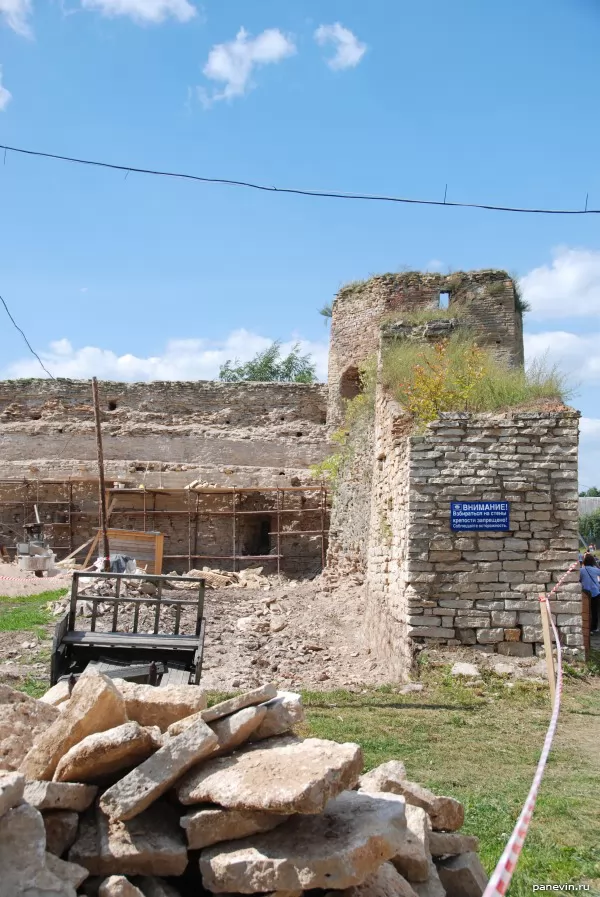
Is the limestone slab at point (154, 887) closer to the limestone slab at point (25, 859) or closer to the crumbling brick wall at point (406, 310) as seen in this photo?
the limestone slab at point (25, 859)

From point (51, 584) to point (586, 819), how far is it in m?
14.5

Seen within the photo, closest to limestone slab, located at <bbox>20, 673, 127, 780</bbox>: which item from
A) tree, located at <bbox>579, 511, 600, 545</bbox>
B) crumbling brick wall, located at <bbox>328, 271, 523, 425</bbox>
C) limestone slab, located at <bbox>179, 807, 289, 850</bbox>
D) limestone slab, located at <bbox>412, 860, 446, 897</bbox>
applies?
limestone slab, located at <bbox>179, 807, 289, 850</bbox>

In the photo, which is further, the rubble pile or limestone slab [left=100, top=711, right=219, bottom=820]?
limestone slab [left=100, top=711, right=219, bottom=820]

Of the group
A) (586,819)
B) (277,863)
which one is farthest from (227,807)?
(586,819)

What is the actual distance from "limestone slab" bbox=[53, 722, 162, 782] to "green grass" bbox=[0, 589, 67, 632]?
9045mm

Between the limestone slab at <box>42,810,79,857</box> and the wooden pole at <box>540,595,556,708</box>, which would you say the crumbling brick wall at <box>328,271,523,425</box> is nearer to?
the wooden pole at <box>540,595,556,708</box>

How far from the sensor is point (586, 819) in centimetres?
416

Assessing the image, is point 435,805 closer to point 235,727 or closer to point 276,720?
point 276,720

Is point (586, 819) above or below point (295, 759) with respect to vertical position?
below

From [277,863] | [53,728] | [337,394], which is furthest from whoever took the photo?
[337,394]

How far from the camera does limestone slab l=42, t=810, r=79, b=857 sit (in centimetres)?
289

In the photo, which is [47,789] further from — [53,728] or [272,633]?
[272,633]

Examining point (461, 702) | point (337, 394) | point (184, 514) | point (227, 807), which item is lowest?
point (461, 702)

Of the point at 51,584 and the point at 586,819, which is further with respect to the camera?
the point at 51,584
